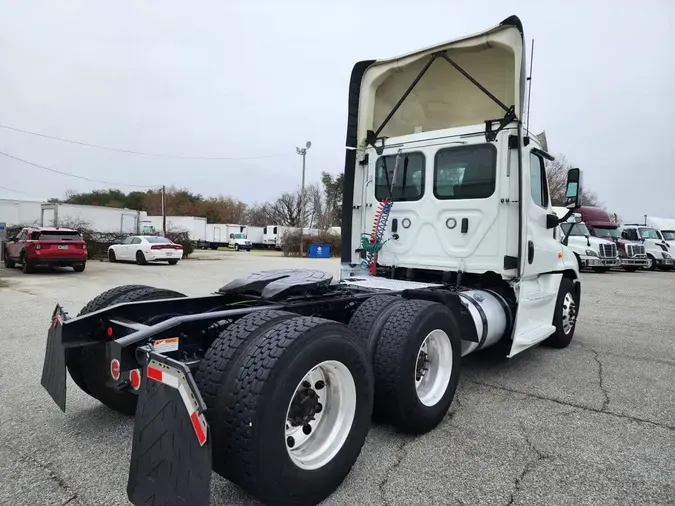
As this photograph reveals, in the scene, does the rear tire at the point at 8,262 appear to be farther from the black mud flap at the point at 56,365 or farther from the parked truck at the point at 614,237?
the parked truck at the point at 614,237

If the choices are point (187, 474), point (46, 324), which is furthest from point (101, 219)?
point (187, 474)

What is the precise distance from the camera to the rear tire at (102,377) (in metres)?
2.94

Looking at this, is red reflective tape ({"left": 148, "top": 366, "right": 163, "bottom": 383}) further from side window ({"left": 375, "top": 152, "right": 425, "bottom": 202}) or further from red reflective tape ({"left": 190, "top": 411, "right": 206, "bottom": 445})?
side window ({"left": 375, "top": 152, "right": 425, "bottom": 202})

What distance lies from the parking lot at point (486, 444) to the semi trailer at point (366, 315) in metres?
0.27

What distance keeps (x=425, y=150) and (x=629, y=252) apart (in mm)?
20645

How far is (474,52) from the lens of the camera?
494 cm

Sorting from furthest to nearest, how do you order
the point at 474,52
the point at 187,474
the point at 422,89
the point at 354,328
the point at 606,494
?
1. the point at 422,89
2. the point at 474,52
3. the point at 354,328
4. the point at 606,494
5. the point at 187,474

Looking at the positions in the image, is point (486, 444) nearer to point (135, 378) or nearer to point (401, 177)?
point (135, 378)

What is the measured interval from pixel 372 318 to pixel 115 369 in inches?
66.0

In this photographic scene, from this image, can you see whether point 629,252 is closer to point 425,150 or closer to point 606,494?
point 425,150

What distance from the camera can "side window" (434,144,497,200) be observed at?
473cm

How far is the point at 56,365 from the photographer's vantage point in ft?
8.88

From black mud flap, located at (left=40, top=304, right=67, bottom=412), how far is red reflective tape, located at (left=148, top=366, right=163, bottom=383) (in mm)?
849

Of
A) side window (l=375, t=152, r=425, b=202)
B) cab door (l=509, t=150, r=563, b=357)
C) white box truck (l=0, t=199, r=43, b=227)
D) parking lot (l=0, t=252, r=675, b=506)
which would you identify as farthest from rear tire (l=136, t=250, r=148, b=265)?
cab door (l=509, t=150, r=563, b=357)
